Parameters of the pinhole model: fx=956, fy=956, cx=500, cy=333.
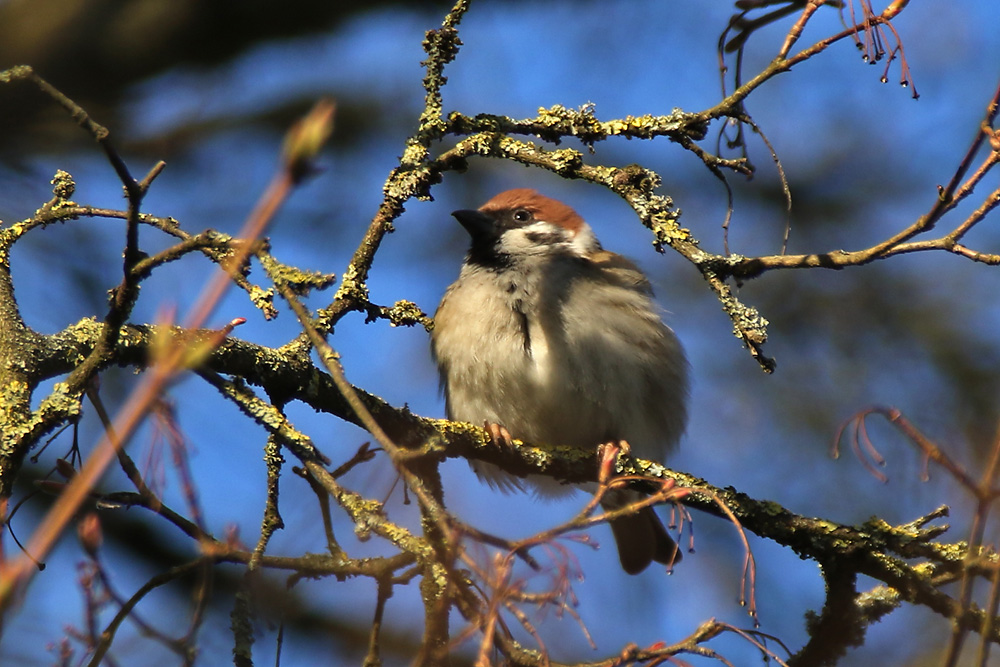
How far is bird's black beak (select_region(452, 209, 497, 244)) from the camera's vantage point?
158 inches

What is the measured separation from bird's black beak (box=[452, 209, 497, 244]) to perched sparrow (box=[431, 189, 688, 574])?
10 cm

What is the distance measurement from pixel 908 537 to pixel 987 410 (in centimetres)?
410

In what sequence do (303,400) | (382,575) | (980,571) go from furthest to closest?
(303,400)
(382,575)
(980,571)

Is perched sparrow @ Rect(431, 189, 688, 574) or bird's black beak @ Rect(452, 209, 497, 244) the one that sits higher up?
bird's black beak @ Rect(452, 209, 497, 244)

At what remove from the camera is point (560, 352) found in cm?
344

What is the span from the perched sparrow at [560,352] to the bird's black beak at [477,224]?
0.10 m

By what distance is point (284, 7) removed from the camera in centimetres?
444

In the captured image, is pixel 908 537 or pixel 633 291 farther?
pixel 633 291

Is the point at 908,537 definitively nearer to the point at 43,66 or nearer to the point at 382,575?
the point at 382,575

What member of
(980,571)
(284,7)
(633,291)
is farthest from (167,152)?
(980,571)

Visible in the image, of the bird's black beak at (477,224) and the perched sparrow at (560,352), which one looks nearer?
the perched sparrow at (560,352)

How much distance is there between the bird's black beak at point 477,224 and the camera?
158 inches

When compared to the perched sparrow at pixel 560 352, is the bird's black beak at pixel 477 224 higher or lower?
higher

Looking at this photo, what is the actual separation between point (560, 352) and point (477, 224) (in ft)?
2.82
